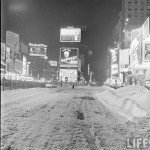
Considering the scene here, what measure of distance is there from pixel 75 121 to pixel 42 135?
95.8 inches

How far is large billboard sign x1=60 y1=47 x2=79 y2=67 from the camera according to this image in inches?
3970

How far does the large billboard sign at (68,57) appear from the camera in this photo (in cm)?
10084

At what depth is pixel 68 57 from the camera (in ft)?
337

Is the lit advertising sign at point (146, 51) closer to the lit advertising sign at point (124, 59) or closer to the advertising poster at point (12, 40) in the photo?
the lit advertising sign at point (124, 59)

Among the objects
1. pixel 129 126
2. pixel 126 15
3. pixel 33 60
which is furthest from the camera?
pixel 33 60

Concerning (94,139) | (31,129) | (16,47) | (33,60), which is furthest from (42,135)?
(33,60)

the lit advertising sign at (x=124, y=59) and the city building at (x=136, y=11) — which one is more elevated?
the city building at (x=136, y=11)

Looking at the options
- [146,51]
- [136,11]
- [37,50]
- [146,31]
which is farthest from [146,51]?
Answer: [136,11]

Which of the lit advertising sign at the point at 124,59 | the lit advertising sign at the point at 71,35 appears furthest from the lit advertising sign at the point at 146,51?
the lit advertising sign at the point at 124,59

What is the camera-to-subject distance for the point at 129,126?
8.73 m

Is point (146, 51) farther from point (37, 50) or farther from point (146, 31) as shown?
point (37, 50)

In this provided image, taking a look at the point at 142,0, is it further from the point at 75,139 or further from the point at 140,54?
the point at 75,139

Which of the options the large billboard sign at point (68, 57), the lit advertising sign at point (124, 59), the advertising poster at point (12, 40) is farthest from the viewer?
the lit advertising sign at point (124, 59)

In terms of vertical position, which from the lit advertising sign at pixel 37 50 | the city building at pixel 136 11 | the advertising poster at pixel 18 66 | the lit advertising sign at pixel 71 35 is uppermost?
the city building at pixel 136 11
